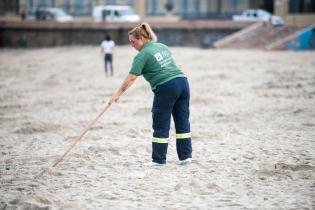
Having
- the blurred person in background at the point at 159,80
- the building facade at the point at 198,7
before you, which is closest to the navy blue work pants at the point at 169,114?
the blurred person in background at the point at 159,80

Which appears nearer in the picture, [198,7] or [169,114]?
[169,114]

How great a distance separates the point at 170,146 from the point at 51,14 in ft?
109

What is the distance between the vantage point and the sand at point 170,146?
5.94 meters

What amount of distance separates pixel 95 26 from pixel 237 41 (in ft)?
27.1

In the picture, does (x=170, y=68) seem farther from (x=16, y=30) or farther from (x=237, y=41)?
(x=16, y=30)

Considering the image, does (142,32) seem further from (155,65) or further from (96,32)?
(96,32)

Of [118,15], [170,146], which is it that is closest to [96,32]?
[118,15]


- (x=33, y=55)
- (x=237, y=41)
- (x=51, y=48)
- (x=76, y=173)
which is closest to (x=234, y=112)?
(x=76, y=173)

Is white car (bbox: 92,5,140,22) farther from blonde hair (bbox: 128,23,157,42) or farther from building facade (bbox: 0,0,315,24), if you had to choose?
blonde hair (bbox: 128,23,157,42)

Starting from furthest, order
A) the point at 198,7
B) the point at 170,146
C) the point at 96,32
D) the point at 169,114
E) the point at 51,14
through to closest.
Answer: the point at 198,7 → the point at 51,14 → the point at 96,32 → the point at 170,146 → the point at 169,114

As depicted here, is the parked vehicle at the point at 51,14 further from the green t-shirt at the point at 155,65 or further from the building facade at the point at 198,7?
the green t-shirt at the point at 155,65

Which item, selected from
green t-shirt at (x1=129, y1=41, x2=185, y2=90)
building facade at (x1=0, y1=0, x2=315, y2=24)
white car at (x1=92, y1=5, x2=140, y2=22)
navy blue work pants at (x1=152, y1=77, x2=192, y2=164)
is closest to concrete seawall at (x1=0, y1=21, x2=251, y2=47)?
white car at (x1=92, y1=5, x2=140, y2=22)

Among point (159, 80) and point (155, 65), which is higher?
point (155, 65)

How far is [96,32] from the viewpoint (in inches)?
1264
